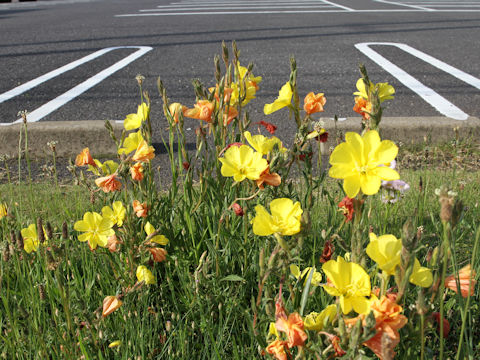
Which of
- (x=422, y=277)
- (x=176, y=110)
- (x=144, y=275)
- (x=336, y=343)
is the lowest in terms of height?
(x=144, y=275)

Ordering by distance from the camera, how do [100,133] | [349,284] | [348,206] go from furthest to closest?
[100,133], [348,206], [349,284]

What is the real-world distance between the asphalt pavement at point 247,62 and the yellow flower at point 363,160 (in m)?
2.17

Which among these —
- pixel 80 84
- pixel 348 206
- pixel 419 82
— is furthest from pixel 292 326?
pixel 80 84

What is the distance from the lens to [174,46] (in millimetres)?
7383

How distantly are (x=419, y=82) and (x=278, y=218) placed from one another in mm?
4195

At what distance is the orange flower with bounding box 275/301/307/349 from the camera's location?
3.28ft

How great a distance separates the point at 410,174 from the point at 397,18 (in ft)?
28.4

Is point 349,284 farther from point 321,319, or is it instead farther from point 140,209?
point 140,209

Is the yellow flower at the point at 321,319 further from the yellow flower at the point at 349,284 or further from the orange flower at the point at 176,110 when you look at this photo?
the orange flower at the point at 176,110

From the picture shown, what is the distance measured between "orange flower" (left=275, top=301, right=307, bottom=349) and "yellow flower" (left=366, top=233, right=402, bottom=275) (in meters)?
0.20

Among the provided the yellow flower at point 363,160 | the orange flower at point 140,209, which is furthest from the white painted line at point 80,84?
the yellow flower at point 363,160

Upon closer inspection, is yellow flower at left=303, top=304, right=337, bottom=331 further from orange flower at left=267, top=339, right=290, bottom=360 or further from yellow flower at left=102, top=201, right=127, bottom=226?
yellow flower at left=102, top=201, right=127, bottom=226

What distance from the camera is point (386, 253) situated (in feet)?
3.15

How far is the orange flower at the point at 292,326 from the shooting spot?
1.00m
